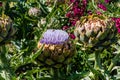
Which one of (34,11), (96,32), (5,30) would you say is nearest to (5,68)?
(5,30)

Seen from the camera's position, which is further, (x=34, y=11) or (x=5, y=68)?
(x=34, y=11)

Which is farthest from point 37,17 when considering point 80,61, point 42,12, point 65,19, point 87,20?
point 87,20

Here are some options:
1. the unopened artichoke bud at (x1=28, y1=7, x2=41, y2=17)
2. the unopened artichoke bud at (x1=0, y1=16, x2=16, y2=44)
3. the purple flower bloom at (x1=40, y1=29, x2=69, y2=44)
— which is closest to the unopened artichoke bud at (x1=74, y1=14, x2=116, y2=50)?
the purple flower bloom at (x1=40, y1=29, x2=69, y2=44)

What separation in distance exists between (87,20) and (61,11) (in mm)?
906

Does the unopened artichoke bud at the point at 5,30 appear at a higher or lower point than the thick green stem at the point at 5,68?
higher

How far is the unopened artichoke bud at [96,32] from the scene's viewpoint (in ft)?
4.44

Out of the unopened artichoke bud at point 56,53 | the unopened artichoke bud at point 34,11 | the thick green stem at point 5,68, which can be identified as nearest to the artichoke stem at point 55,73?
the unopened artichoke bud at point 56,53

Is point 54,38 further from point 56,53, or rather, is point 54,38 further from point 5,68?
point 5,68

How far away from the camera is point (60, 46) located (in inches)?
52.3

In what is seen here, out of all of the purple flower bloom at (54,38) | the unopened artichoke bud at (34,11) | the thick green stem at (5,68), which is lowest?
the thick green stem at (5,68)

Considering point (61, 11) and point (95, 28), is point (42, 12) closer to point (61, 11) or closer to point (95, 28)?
point (61, 11)

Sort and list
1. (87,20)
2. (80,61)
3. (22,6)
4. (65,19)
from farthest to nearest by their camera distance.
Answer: (65,19) < (22,6) < (80,61) < (87,20)

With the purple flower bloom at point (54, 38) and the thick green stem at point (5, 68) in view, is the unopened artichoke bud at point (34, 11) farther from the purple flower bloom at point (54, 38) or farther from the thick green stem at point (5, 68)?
the thick green stem at point (5, 68)

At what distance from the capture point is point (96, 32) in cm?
135
